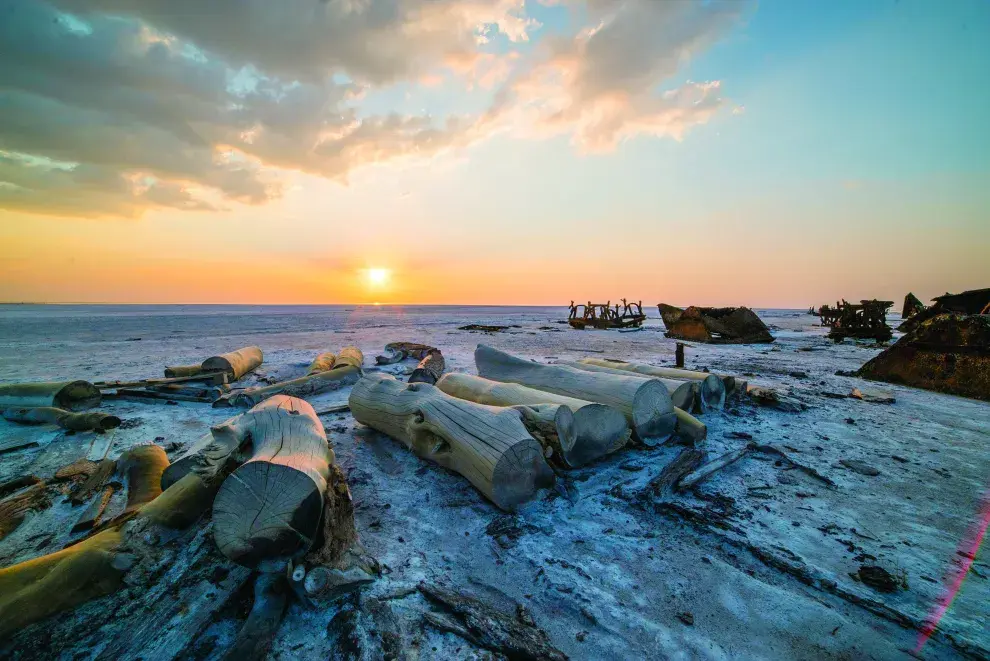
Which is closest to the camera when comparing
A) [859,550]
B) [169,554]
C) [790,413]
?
[169,554]

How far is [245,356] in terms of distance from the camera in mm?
9914

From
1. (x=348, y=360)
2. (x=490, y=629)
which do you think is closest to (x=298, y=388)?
(x=348, y=360)

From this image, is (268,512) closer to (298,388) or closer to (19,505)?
(19,505)

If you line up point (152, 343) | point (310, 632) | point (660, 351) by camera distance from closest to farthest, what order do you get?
1. point (310, 632)
2. point (660, 351)
3. point (152, 343)

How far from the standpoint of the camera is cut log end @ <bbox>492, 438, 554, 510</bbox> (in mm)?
3262

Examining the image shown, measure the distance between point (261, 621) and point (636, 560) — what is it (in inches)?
92.8

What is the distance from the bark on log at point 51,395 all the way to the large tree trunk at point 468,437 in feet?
16.4

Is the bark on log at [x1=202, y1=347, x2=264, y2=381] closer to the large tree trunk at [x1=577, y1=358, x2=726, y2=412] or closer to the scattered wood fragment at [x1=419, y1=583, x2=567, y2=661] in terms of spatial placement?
the scattered wood fragment at [x1=419, y1=583, x2=567, y2=661]

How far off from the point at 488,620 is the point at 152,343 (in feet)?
64.5

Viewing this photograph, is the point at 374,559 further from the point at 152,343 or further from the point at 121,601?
the point at 152,343

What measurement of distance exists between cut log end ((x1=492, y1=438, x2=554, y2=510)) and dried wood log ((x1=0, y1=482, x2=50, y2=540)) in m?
3.77

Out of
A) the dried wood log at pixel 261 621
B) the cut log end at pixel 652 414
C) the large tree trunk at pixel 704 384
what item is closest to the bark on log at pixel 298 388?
the dried wood log at pixel 261 621

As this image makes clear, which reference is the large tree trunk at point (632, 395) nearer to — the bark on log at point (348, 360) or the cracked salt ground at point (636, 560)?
the cracked salt ground at point (636, 560)

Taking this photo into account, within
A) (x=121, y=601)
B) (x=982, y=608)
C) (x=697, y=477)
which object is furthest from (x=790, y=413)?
(x=121, y=601)
